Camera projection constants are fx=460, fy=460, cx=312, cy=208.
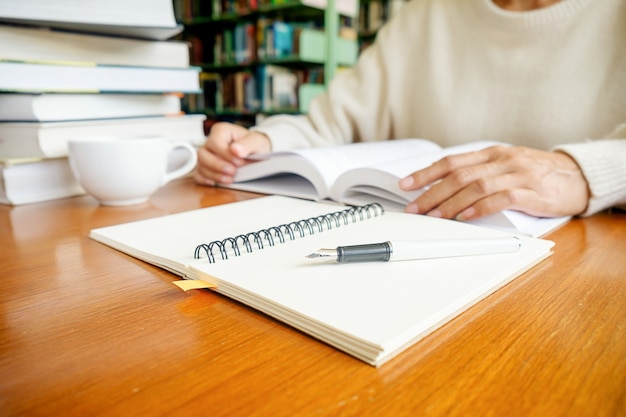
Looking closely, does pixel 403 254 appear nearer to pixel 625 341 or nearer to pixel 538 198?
pixel 625 341

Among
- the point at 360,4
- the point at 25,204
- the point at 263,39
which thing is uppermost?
the point at 360,4

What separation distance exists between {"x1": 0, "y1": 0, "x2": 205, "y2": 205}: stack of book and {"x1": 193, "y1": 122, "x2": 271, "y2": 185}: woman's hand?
3.4 inches

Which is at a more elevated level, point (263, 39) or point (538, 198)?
point (263, 39)

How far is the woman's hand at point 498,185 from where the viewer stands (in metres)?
0.51

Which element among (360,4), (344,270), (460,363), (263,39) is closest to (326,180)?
(344,270)

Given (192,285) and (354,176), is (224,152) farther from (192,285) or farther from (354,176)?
(192,285)

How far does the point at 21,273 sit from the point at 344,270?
28 centimetres

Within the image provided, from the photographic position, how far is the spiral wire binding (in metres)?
0.38

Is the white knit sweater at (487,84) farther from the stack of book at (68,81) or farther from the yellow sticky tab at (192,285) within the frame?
the yellow sticky tab at (192,285)

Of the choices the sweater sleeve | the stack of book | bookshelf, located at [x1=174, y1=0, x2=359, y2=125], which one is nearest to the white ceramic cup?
the stack of book

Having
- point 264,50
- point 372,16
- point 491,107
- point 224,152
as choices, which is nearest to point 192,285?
point 224,152

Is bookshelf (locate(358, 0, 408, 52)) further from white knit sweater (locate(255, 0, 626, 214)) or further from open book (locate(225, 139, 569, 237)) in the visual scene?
open book (locate(225, 139, 569, 237))

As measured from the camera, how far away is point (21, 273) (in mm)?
400

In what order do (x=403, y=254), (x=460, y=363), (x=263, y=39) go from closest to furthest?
1. (x=460, y=363)
2. (x=403, y=254)
3. (x=263, y=39)
